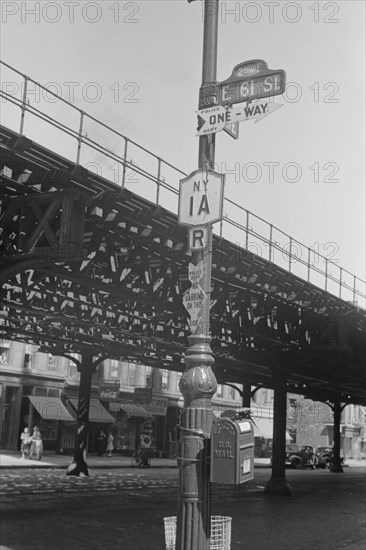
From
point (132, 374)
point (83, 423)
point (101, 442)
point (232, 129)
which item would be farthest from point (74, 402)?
point (232, 129)

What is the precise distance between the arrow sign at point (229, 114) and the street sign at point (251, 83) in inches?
3.4

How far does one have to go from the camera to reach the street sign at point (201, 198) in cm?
664

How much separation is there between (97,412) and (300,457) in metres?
18.9

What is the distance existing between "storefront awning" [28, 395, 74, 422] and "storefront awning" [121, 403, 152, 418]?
19.0ft

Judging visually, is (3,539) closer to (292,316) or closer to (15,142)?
(15,142)

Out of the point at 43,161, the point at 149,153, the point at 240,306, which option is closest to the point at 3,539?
the point at 43,161

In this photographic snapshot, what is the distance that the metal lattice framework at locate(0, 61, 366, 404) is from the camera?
13484mm

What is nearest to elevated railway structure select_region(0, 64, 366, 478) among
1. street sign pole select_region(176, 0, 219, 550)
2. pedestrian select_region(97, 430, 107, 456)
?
street sign pole select_region(176, 0, 219, 550)

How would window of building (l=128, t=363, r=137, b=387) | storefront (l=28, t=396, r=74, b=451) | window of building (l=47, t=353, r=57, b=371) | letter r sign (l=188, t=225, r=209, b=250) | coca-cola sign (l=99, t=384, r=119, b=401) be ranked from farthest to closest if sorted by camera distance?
window of building (l=128, t=363, r=137, b=387) < coca-cola sign (l=99, t=384, r=119, b=401) < window of building (l=47, t=353, r=57, b=371) < storefront (l=28, t=396, r=74, b=451) < letter r sign (l=188, t=225, r=209, b=250)

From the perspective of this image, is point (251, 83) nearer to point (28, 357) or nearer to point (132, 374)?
point (28, 357)

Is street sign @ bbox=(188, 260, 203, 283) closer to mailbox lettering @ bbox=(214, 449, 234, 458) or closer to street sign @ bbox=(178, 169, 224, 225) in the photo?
street sign @ bbox=(178, 169, 224, 225)

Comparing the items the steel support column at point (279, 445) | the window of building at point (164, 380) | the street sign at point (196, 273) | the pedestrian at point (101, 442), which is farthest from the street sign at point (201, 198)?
the window of building at point (164, 380)

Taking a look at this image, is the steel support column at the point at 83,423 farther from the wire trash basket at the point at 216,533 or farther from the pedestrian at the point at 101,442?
the wire trash basket at the point at 216,533

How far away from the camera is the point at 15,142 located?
12.5m
